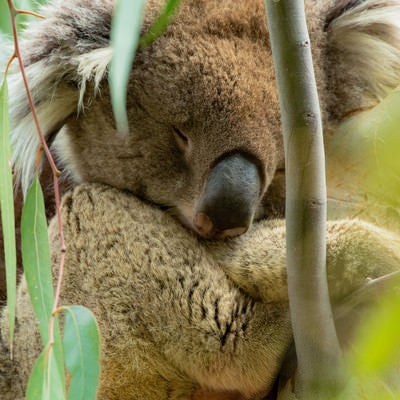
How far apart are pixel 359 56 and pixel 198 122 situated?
0.65 metres

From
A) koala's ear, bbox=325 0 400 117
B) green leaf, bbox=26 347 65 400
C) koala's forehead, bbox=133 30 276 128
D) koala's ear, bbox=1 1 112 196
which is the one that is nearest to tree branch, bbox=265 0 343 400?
green leaf, bbox=26 347 65 400

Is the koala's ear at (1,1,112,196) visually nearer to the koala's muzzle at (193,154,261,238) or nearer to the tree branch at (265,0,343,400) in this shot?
the koala's muzzle at (193,154,261,238)

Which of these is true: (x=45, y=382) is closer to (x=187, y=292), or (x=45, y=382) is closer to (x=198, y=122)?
(x=187, y=292)

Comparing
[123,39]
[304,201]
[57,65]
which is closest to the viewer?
[123,39]

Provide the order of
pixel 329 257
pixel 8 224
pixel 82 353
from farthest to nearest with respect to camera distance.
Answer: pixel 329 257
pixel 8 224
pixel 82 353

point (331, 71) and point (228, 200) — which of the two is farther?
point (331, 71)

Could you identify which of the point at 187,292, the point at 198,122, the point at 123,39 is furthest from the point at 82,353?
the point at 198,122

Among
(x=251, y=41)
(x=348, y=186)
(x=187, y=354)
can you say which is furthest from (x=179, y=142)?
(x=187, y=354)

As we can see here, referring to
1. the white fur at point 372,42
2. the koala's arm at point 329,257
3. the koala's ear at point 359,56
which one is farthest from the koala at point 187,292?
the white fur at point 372,42

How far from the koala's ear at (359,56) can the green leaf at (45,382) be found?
1.33m

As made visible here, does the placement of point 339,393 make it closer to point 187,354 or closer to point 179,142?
point 187,354

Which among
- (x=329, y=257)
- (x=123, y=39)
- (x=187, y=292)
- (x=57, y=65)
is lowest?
(x=187, y=292)

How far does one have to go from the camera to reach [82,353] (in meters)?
1.36

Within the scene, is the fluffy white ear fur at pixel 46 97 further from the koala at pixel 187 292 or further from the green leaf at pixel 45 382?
the green leaf at pixel 45 382
